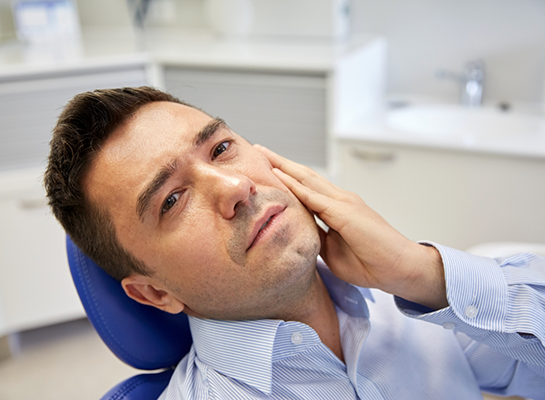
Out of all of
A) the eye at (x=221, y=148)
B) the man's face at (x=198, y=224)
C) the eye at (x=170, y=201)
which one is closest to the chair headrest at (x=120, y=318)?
the man's face at (x=198, y=224)

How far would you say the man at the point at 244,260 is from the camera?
0.93 metres

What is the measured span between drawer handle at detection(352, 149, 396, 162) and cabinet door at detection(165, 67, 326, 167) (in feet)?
0.60

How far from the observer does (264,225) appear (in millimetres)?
950

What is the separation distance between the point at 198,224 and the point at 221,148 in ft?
0.63

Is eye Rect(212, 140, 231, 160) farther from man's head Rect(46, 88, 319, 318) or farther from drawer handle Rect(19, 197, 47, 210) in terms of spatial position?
drawer handle Rect(19, 197, 47, 210)

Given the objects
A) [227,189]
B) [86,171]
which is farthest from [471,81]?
[86,171]

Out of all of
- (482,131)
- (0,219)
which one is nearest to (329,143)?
(482,131)

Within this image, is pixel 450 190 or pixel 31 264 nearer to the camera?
pixel 450 190

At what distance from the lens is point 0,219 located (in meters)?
2.17

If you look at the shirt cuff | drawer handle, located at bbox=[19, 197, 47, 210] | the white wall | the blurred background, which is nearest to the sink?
the blurred background

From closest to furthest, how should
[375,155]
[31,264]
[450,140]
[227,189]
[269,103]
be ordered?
[227,189] < [450,140] < [375,155] < [269,103] < [31,264]

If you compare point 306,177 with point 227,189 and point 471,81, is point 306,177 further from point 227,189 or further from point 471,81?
point 471,81

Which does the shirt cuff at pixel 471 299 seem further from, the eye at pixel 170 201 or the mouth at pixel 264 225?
the eye at pixel 170 201

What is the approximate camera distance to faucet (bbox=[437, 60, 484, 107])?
2.24 m
